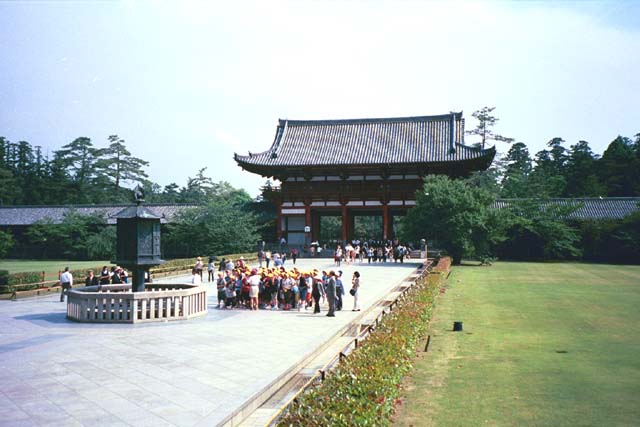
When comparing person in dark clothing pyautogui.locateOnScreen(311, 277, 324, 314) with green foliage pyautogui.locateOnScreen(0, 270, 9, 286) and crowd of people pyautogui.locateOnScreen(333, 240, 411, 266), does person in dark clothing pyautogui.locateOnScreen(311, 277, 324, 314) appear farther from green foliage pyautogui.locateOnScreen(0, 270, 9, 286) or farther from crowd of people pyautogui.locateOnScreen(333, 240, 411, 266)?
crowd of people pyautogui.locateOnScreen(333, 240, 411, 266)

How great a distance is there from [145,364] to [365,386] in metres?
4.84

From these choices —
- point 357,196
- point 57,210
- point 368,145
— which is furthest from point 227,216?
point 57,210

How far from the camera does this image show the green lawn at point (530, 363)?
7789 millimetres

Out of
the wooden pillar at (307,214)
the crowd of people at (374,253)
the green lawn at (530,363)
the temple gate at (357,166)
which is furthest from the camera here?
the wooden pillar at (307,214)

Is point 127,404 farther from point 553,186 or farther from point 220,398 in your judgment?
point 553,186

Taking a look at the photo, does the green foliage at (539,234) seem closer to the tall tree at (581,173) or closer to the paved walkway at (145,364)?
the tall tree at (581,173)

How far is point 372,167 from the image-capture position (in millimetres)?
44469

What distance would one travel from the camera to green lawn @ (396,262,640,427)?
25.6 feet

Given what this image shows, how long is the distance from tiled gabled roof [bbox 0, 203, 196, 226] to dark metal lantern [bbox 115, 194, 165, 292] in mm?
31242

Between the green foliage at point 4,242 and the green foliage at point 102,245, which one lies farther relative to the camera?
the green foliage at point 102,245

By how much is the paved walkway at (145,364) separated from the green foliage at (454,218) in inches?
786

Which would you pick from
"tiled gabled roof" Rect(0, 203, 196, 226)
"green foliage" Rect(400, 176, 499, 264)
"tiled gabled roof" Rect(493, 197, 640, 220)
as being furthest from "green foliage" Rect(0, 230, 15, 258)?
"tiled gabled roof" Rect(493, 197, 640, 220)

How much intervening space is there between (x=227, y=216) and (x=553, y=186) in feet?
129

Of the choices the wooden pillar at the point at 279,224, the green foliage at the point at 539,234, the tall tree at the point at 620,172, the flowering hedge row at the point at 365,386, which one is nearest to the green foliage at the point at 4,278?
the flowering hedge row at the point at 365,386
